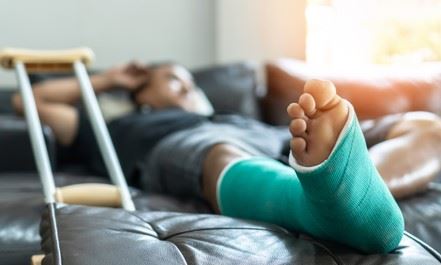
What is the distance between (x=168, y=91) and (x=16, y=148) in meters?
0.53

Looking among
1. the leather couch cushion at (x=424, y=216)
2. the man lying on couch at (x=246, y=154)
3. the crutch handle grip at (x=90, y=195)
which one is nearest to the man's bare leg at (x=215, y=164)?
the man lying on couch at (x=246, y=154)

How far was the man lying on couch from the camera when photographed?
944mm

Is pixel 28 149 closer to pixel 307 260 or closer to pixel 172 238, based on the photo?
pixel 172 238

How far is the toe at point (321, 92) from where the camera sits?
936 mm

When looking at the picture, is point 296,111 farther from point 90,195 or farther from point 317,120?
point 90,195

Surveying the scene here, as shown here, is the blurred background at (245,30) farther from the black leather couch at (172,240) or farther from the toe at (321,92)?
the toe at (321,92)

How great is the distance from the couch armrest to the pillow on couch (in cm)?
87

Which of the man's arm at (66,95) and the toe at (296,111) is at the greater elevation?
the toe at (296,111)

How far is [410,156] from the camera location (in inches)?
57.6

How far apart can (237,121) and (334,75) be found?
0.48m

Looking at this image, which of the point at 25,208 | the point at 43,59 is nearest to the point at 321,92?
the point at 25,208

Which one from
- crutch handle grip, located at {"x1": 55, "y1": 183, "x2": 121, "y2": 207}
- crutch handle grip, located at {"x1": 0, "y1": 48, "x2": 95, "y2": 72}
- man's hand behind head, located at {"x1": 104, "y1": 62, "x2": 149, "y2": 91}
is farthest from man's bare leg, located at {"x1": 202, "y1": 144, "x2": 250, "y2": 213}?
man's hand behind head, located at {"x1": 104, "y1": 62, "x2": 149, "y2": 91}

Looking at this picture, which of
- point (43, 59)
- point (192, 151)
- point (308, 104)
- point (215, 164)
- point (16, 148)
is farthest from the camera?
point (16, 148)

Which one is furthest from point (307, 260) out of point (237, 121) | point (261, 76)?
point (261, 76)
